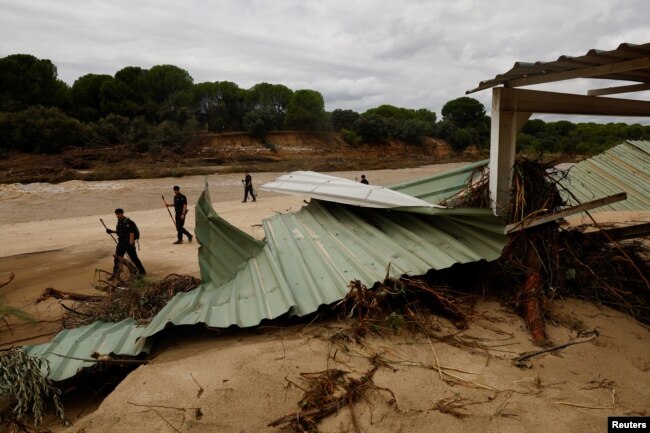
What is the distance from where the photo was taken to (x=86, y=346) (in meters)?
3.77

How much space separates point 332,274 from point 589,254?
3140 mm

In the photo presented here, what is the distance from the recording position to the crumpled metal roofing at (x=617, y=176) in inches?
383

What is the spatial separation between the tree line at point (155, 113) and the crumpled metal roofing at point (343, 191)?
73.1 feet

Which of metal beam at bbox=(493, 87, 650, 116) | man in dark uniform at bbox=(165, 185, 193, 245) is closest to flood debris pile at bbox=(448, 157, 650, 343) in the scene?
metal beam at bbox=(493, 87, 650, 116)

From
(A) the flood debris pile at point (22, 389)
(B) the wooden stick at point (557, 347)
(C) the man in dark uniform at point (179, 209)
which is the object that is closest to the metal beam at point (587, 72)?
(B) the wooden stick at point (557, 347)

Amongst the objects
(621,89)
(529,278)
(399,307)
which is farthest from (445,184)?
(399,307)

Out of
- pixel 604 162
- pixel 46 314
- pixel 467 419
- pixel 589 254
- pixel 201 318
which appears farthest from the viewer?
pixel 604 162

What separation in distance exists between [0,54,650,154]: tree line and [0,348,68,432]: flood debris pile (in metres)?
26.5

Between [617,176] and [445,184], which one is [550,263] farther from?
[617,176]

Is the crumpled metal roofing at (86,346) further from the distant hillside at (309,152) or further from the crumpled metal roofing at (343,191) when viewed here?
the distant hillside at (309,152)

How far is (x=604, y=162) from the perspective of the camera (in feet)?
36.5

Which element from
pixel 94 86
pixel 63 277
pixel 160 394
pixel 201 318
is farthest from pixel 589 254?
pixel 94 86

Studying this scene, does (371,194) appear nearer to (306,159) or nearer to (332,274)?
(332,274)

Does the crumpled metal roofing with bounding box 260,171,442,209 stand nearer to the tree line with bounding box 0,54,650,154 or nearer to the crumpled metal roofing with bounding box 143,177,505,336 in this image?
the crumpled metal roofing with bounding box 143,177,505,336
